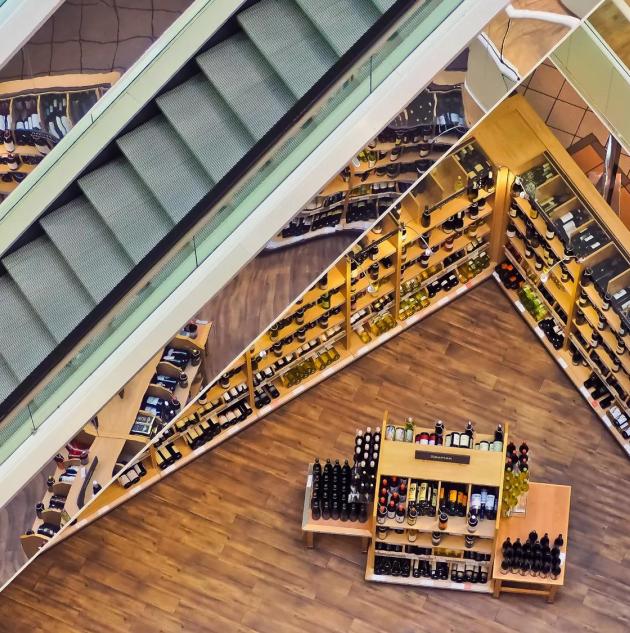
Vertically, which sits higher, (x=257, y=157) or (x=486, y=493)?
(x=257, y=157)

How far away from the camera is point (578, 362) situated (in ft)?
50.5

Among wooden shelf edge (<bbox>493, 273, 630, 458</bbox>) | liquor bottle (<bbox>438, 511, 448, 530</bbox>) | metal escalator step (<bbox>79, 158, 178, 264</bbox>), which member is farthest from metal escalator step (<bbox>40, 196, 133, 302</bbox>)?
wooden shelf edge (<bbox>493, 273, 630, 458</bbox>)

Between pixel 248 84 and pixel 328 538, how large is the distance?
15.5 ft

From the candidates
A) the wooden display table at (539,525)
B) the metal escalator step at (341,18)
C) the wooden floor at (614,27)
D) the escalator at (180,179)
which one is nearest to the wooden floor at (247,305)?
the escalator at (180,179)

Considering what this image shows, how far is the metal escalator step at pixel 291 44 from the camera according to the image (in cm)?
1194

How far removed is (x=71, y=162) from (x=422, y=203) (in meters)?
3.91

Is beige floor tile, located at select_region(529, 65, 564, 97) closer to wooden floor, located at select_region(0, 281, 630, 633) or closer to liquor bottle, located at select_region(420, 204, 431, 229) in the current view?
liquor bottle, located at select_region(420, 204, 431, 229)

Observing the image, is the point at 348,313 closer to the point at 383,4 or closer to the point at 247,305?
the point at 247,305

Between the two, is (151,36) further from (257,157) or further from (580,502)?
(580,502)

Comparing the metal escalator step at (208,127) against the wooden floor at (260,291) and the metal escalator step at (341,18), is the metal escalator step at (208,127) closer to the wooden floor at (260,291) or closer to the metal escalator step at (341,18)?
the wooden floor at (260,291)

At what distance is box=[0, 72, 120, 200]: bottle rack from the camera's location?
1323cm

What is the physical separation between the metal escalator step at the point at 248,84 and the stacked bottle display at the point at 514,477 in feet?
12.9

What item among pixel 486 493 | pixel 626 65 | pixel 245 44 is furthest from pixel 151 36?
pixel 486 493

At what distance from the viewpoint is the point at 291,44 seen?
12.0 meters
